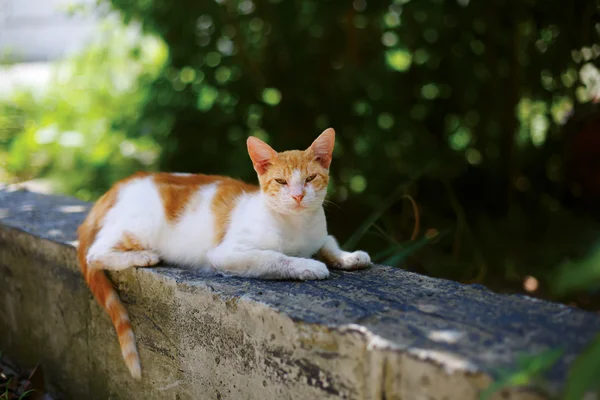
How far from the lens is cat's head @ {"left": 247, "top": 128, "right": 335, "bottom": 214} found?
7.00 ft

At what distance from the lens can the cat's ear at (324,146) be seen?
2.20m

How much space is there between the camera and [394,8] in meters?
3.87

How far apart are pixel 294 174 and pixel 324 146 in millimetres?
170

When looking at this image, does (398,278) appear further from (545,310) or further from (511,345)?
(511,345)

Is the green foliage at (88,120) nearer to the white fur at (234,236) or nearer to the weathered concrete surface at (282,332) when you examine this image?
the weathered concrete surface at (282,332)

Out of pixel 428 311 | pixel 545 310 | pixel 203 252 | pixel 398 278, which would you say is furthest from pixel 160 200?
pixel 545 310

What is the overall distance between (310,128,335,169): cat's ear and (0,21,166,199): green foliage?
2.15 meters

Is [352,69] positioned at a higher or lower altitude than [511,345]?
higher

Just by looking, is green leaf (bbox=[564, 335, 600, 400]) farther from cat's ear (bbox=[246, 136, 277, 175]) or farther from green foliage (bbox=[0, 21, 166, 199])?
green foliage (bbox=[0, 21, 166, 199])

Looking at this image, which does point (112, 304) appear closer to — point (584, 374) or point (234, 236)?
point (234, 236)

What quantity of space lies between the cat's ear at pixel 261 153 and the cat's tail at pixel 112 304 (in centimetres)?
71

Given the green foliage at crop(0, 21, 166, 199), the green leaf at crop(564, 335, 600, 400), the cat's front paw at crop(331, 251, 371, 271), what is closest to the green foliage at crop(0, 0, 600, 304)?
the green foliage at crop(0, 21, 166, 199)

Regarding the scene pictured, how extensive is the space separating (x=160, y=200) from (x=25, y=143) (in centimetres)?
303

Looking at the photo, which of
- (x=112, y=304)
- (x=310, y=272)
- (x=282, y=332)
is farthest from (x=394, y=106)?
(x=282, y=332)
